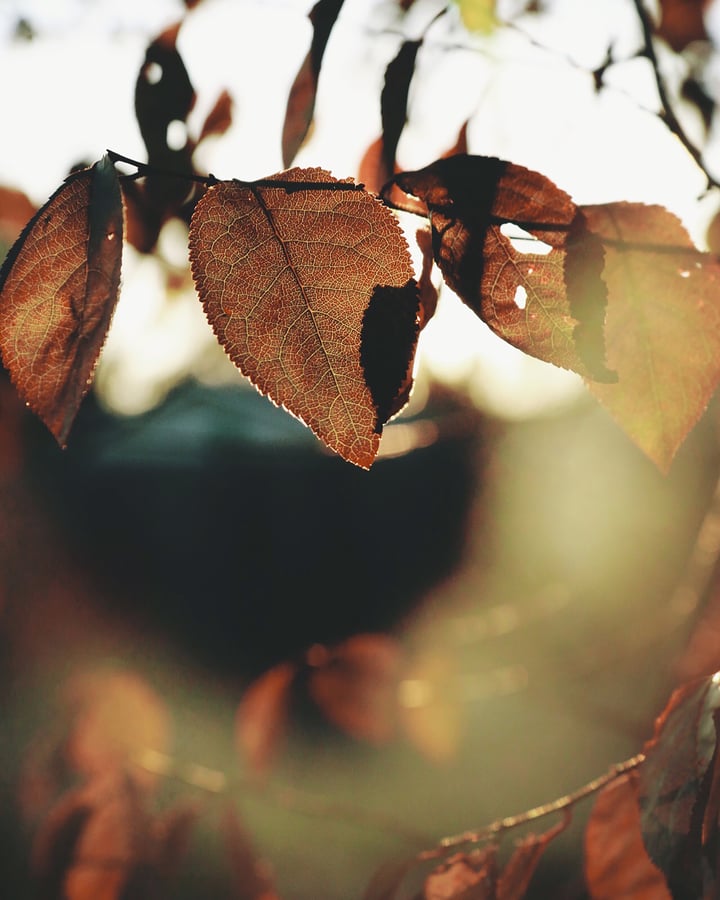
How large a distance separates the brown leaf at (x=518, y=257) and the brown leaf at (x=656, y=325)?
0.07m

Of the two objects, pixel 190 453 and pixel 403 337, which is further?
pixel 190 453

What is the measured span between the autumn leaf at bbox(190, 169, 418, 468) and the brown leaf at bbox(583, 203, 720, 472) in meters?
0.20

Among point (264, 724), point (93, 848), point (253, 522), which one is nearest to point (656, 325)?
point (93, 848)

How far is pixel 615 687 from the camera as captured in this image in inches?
160

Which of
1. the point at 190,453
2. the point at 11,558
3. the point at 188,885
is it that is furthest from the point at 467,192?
the point at 190,453

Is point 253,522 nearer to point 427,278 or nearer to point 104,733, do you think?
point 104,733

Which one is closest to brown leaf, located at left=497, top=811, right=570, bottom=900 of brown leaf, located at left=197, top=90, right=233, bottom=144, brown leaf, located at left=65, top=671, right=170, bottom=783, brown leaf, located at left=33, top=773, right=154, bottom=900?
brown leaf, located at left=33, top=773, right=154, bottom=900

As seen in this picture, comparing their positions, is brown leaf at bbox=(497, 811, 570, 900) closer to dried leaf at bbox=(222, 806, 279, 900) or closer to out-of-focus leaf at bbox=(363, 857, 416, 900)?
out-of-focus leaf at bbox=(363, 857, 416, 900)

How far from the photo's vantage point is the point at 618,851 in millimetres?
724

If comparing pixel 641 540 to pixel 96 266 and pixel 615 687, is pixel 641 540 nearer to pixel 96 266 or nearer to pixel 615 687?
pixel 615 687

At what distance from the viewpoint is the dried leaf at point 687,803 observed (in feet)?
1.60

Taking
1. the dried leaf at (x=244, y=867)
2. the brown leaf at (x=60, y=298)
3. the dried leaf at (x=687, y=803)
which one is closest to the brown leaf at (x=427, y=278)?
the brown leaf at (x=60, y=298)

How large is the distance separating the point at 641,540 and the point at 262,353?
196 inches

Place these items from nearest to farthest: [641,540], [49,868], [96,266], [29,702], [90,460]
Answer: [96,266] < [49,868] < [29,702] < [641,540] < [90,460]
